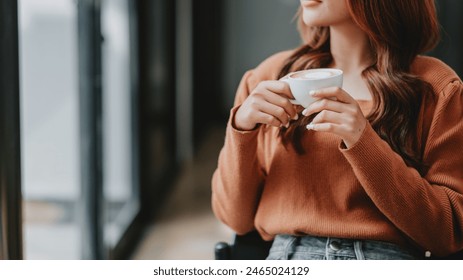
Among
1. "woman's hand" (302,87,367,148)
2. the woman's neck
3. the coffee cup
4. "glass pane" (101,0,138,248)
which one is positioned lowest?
"glass pane" (101,0,138,248)

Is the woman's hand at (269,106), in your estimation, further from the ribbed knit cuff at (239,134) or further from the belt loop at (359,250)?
the belt loop at (359,250)

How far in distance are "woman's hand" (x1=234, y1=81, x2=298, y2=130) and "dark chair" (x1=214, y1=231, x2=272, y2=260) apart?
8.4 inches

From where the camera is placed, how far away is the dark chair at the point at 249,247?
0.90m

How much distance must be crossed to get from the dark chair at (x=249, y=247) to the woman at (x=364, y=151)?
0.04m

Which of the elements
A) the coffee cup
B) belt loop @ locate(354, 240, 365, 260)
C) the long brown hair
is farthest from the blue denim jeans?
the coffee cup

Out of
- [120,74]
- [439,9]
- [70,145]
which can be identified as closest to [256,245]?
[439,9]

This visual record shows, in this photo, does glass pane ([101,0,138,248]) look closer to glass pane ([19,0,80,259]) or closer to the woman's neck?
glass pane ([19,0,80,259])

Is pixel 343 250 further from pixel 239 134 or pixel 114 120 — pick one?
pixel 114 120

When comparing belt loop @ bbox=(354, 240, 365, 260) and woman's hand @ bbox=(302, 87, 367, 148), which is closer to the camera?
woman's hand @ bbox=(302, 87, 367, 148)

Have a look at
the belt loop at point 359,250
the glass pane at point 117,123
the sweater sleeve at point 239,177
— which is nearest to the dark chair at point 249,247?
the sweater sleeve at point 239,177

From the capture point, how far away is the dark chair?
90 centimetres

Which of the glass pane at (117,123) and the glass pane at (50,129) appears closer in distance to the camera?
the glass pane at (50,129)
